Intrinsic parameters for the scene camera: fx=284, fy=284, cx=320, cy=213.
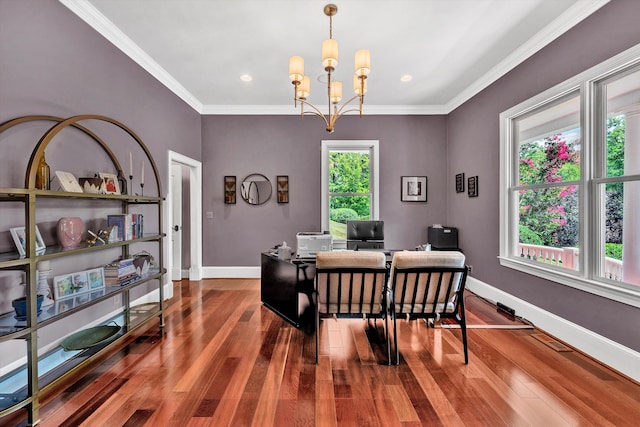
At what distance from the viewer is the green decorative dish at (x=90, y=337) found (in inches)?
83.3

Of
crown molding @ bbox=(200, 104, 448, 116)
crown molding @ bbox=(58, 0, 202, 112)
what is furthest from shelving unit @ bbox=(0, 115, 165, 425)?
crown molding @ bbox=(200, 104, 448, 116)

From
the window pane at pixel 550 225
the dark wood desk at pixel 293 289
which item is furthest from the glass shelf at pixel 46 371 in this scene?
the window pane at pixel 550 225

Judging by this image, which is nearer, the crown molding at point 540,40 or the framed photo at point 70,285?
the framed photo at point 70,285

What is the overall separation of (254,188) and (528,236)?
389 centimetres

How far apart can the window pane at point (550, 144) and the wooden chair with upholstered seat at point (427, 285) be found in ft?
5.07

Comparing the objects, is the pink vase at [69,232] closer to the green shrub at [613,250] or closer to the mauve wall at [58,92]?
the mauve wall at [58,92]

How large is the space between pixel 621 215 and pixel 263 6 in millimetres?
3343

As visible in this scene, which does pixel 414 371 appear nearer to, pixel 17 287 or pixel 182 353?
pixel 182 353

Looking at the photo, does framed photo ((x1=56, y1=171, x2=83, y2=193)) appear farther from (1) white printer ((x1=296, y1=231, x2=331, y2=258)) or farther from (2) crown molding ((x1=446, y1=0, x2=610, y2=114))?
(2) crown molding ((x1=446, y1=0, x2=610, y2=114))

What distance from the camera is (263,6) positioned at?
7.89 ft

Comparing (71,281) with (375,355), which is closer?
(71,281)

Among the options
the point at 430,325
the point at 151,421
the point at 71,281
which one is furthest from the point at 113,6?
the point at 430,325

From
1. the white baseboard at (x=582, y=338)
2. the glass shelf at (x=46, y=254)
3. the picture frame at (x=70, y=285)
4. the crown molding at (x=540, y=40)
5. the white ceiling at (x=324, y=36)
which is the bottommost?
the white baseboard at (x=582, y=338)

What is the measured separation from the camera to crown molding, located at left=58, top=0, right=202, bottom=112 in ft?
7.80
